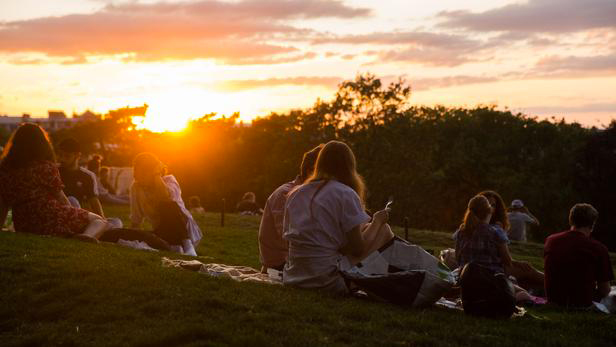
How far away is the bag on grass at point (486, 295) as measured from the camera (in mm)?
8875

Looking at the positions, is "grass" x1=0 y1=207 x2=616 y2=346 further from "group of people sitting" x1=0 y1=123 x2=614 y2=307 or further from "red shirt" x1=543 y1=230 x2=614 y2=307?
"group of people sitting" x1=0 y1=123 x2=614 y2=307

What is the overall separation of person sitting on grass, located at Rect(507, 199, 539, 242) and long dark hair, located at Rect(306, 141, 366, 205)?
15.6 metres

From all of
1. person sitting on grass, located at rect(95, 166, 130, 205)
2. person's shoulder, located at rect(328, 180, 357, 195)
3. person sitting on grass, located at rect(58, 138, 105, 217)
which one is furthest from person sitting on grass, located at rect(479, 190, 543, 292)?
person sitting on grass, located at rect(95, 166, 130, 205)

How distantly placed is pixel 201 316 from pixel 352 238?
6.56 ft

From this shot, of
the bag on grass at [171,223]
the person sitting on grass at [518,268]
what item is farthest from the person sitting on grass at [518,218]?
the bag on grass at [171,223]

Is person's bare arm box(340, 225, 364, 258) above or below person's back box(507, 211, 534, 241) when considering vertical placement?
above

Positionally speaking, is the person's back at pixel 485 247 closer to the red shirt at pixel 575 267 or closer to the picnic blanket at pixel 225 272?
the red shirt at pixel 575 267

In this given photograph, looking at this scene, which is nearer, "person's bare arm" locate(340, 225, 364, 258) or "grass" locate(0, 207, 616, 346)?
"grass" locate(0, 207, 616, 346)

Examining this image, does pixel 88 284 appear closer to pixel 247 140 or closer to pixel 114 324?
pixel 114 324

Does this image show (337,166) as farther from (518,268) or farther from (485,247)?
(518,268)

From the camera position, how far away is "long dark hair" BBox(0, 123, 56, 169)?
1266cm

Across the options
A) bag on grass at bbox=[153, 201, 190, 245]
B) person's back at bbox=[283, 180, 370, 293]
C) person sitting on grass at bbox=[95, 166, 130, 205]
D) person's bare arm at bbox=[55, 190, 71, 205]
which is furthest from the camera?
person sitting on grass at bbox=[95, 166, 130, 205]

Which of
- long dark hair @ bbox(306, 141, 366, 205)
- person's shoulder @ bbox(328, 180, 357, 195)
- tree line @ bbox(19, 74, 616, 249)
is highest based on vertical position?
long dark hair @ bbox(306, 141, 366, 205)

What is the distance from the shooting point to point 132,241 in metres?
13.6
